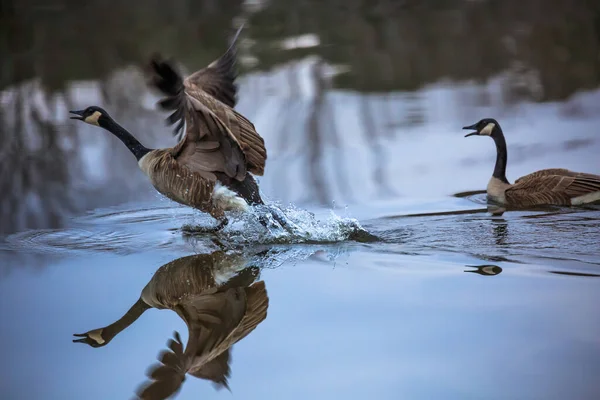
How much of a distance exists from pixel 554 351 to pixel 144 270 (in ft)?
8.06

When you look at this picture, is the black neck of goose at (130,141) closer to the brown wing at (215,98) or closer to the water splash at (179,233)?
the water splash at (179,233)

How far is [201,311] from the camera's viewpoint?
4359 mm

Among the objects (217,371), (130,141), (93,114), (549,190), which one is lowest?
(217,371)

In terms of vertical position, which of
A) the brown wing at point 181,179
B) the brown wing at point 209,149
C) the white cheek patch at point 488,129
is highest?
the white cheek patch at point 488,129

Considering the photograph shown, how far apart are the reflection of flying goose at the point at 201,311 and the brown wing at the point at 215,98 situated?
33.5 inches

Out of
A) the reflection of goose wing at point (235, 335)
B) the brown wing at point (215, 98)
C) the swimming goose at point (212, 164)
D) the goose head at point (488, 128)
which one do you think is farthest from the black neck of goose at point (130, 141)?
the goose head at point (488, 128)

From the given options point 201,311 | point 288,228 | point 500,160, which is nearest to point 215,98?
point 288,228

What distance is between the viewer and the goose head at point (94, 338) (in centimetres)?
401

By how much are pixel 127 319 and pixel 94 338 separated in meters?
0.26

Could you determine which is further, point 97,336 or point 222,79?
point 222,79

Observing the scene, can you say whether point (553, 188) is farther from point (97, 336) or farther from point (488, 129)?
point (97, 336)

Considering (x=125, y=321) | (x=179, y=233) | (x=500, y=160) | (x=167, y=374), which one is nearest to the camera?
(x=167, y=374)

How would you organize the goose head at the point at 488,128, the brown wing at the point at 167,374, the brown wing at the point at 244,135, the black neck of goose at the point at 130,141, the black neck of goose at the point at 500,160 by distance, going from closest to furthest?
1. the brown wing at the point at 167,374
2. the brown wing at the point at 244,135
3. the black neck of goose at the point at 130,141
4. the black neck of goose at the point at 500,160
5. the goose head at the point at 488,128

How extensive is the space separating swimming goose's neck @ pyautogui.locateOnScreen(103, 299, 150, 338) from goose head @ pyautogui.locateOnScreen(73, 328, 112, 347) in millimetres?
33
